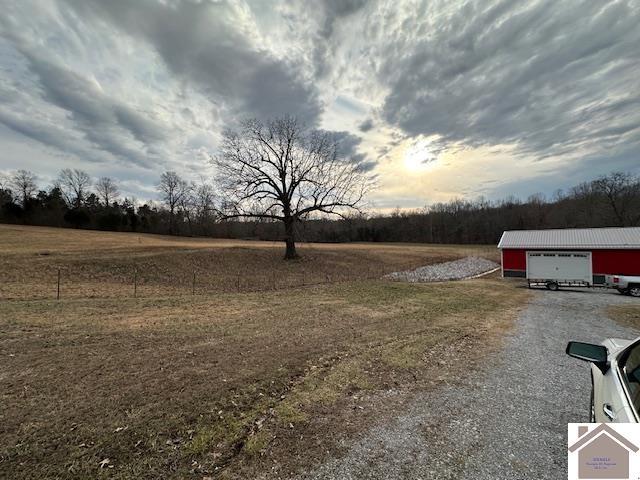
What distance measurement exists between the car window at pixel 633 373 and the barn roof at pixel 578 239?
24920mm

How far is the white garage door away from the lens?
2139cm

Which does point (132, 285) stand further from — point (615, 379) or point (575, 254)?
point (575, 254)

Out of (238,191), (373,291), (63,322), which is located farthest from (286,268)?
(63,322)

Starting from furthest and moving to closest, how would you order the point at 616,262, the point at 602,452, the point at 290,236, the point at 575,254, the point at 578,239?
the point at 290,236
the point at 578,239
the point at 575,254
the point at 616,262
the point at 602,452

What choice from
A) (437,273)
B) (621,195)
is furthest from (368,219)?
(621,195)

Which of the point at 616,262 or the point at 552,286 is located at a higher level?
the point at 616,262

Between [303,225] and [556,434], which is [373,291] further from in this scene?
[303,225]

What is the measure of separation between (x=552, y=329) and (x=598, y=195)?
73499mm

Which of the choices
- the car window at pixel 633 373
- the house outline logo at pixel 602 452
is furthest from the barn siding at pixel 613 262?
the house outline logo at pixel 602 452

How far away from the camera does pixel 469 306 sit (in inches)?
475

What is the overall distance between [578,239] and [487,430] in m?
25.8

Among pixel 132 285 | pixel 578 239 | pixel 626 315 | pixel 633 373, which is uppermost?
pixel 578 239

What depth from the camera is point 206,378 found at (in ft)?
16.4

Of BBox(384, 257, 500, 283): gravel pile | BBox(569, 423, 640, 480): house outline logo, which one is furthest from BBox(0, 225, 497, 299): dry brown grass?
BBox(569, 423, 640, 480): house outline logo
